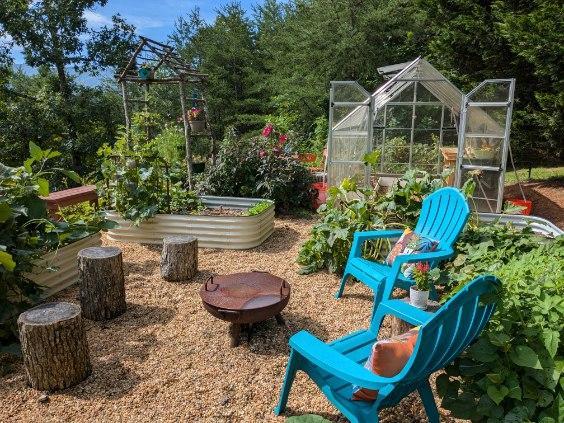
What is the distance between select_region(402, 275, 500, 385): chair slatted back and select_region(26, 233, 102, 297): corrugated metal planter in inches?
122

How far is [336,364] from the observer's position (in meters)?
1.82

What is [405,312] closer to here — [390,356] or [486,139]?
[390,356]

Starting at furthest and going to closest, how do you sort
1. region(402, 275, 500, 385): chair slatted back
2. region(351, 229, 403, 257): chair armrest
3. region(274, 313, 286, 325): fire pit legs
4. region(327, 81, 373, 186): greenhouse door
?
region(327, 81, 373, 186): greenhouse door
region(351, 229, 403, 257): chair armrest
region(274, 313, 286, 325): fire pit legs
region(402, 275, 500, 385): chair slatted back

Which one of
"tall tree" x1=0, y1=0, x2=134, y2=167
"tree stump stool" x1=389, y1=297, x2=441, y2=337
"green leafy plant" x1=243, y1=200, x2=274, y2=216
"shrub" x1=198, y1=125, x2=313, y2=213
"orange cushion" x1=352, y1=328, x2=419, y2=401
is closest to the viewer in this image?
"orange cushion" x1=352, y1=328, x2=419, y2=401

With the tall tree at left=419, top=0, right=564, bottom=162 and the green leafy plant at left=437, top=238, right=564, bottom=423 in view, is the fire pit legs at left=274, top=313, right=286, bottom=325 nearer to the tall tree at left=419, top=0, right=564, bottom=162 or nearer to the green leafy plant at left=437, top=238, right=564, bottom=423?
the green leafy plant at left=437, top=238, right=564, bottom=423

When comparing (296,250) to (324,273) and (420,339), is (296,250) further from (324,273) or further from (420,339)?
(420,339)

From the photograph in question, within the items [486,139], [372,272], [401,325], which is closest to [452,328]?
[401,325]

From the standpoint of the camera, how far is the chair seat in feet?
10.5

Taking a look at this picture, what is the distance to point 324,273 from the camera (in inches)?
172

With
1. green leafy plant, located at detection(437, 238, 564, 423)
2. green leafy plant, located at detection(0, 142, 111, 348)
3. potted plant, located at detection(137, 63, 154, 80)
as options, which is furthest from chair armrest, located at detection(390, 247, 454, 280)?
potted plant, located at detection(137, 63, 154, 80)

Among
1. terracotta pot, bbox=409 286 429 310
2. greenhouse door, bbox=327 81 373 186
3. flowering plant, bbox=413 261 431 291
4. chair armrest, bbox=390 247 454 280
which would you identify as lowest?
terracotta pot, bbox=409 286 429 310

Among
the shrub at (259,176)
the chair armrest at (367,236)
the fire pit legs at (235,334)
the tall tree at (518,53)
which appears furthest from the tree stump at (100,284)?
the tall tree at (518,53)

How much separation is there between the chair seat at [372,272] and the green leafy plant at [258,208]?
1972 mm

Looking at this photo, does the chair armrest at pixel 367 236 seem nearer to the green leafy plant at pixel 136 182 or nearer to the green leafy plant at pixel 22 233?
the green leafy plant at pixel 22 233
